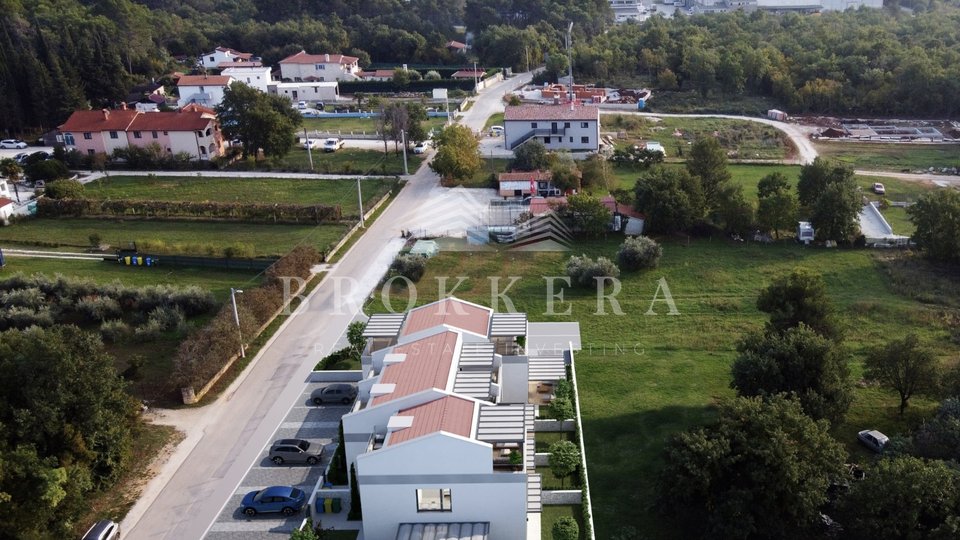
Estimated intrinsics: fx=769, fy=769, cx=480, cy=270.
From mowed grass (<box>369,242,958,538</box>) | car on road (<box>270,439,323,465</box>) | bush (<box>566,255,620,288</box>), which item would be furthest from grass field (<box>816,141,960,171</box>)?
car on road (<box>270,439,323,465</box>)

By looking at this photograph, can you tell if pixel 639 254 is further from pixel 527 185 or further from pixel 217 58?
pixel 217 58

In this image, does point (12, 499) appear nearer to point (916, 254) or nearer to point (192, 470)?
point (192, 470)

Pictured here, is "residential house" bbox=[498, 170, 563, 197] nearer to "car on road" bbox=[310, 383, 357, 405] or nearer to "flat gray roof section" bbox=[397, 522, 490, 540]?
"car on road" bbox=[310, 383, 357, 405]

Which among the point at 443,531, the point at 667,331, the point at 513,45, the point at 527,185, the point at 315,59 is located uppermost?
the point at 513,45

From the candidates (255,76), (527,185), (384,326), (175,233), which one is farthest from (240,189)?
(255,76)

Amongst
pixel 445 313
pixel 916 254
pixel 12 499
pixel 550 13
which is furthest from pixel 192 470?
pixel 550 13

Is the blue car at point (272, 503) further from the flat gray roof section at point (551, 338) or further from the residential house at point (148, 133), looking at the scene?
the residential house at point (148, 133)
